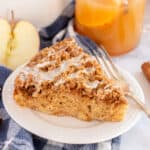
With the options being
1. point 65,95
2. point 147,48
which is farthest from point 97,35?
point 65,95

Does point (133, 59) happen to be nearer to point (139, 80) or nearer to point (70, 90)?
point (139, 80)

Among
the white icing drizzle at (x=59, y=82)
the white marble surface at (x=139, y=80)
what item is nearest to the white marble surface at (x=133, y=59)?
the white marble surface at (x=139, y=80)

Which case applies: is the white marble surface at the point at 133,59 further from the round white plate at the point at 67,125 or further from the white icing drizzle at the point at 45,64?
the white icing drizzle at the point at 45,64

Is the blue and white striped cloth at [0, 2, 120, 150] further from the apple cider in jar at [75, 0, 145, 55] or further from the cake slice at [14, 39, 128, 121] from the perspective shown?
the apple cider in jar at [75, 0, 145, 55]

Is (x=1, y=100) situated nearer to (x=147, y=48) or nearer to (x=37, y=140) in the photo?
(x=37, y=140)

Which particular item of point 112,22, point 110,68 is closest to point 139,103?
point 110,68

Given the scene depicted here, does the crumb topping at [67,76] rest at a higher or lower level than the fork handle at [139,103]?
higher
